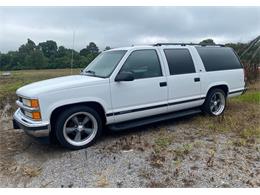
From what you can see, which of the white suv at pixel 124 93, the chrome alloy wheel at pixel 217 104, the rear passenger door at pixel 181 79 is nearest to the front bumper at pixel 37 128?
the white suv at pixel 124 93

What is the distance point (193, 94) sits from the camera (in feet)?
18.2

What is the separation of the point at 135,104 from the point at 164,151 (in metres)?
1.08

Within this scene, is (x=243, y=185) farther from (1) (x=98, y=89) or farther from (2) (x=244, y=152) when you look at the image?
(1) (x=98, y=89)

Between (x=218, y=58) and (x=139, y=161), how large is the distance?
3728mm

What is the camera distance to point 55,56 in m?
16.0

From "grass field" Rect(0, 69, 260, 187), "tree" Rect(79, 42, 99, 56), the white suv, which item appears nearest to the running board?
the white suv

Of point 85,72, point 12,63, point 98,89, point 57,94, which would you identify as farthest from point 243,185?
point 12,63

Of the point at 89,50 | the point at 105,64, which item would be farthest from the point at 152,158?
the point at 89,50

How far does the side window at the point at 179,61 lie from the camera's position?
17.2 feet

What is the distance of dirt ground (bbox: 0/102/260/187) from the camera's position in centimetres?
325

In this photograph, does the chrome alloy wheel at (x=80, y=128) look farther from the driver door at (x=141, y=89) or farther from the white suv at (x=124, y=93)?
the driver door at (x=141, y=89)

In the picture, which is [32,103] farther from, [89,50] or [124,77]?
[89,50]

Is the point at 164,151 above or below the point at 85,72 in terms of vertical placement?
below

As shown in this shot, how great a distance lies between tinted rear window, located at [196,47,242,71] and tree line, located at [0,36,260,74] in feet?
8.56
